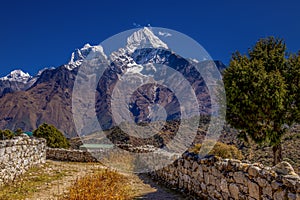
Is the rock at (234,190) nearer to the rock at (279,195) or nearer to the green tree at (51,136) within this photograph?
the rock at (279,195)

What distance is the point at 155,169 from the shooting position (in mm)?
15227

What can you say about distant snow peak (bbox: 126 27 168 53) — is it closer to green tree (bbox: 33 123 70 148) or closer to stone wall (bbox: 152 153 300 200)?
green tree (bbox: 33 123 70 148)

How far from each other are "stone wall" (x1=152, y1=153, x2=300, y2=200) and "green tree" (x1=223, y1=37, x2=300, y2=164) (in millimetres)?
4342

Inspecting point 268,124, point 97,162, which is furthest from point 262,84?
point 97,162

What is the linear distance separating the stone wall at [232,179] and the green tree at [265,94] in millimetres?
4342

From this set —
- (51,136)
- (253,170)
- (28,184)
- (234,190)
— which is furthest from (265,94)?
(51,136)

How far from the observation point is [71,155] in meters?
22.9

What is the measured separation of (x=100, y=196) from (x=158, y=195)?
2.84 m

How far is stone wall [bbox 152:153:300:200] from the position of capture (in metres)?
5.61

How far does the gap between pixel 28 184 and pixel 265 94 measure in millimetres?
10718

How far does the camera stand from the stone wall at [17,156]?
1280cm

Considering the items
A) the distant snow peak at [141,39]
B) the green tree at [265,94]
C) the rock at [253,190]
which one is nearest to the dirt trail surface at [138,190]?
the rock at [253,190]

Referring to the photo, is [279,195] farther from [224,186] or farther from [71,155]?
[71,155]

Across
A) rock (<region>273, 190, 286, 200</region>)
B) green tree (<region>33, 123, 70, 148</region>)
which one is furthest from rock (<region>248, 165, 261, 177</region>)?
green tree (<region>33, 123, 70, 148</region>)
